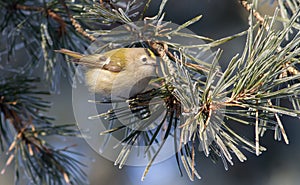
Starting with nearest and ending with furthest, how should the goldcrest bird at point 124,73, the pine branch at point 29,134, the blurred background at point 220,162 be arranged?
the goldcrest bird at point 124,73 < the pine branch at point 29,134 < the blurred background at point 220,162

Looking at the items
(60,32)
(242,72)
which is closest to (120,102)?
(242,72)

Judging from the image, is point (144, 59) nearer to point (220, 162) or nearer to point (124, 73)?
point (124, 73)

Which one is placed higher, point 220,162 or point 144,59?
point 144,59

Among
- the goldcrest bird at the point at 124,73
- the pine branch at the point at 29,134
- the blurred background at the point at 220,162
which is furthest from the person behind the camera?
the blurred background at the point at 220,162

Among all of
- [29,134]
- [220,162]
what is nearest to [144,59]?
[29,134]

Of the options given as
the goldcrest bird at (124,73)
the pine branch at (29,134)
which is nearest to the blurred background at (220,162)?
the pine branch at (29,134)

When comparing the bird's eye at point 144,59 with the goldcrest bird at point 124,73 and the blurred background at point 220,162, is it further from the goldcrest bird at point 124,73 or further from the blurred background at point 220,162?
the blurred background at point 220,162

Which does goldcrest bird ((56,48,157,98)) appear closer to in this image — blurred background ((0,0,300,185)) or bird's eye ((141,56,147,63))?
bird's eye ((141,56,147,63))
